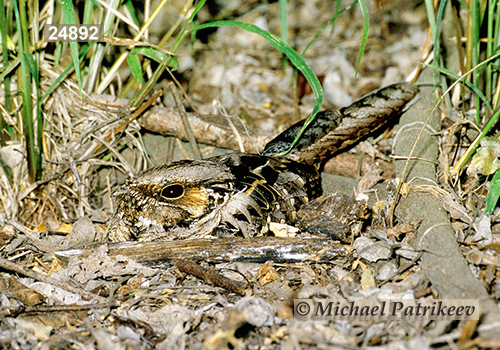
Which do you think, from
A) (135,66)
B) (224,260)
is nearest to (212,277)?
(224,260)

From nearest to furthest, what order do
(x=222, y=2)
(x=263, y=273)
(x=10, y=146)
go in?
(x=263, y=273), (x=10, y=146), (x=222, y=2)

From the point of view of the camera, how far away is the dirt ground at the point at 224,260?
1.64m

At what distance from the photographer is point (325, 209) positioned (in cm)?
226

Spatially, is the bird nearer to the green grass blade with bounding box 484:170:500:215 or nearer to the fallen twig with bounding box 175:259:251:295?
the fallen twig with bounding box 175:259:251:295

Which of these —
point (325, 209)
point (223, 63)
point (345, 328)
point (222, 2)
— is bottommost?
point (345, 328)

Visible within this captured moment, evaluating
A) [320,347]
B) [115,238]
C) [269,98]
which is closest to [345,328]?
[320,347]

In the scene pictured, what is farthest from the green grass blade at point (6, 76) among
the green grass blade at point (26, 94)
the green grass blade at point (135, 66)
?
the green grass blade at point (135, 66)

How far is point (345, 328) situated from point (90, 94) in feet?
7.86

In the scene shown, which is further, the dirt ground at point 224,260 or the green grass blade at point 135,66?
the green grass blade at point 135,66

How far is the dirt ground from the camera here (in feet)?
5.39

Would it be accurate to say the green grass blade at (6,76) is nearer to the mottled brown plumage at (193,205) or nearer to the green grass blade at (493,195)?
the mottled brown plumage at (193,205)

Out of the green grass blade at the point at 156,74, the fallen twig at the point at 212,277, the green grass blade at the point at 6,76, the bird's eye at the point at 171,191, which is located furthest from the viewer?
the green grass blade at the point at 156,74

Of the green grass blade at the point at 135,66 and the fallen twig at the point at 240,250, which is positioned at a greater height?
the green grass blade at the point at 135,66

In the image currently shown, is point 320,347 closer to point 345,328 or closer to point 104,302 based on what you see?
point 345,328
